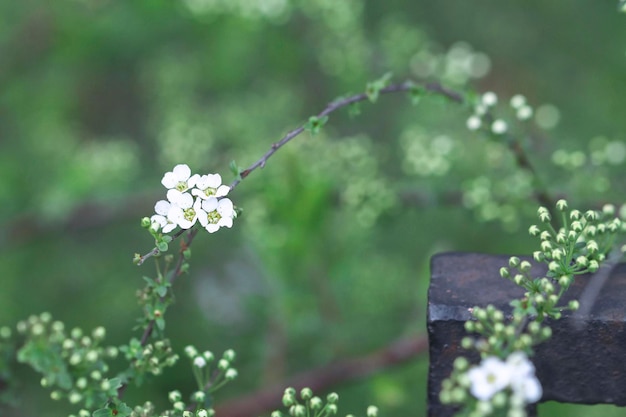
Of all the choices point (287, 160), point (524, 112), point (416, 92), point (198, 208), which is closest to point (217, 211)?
point (198, 208)

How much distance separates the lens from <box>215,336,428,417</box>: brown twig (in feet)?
8.01

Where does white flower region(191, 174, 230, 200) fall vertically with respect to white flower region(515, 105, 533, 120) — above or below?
below

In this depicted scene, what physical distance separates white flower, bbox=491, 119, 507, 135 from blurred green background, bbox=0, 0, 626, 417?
155 mm

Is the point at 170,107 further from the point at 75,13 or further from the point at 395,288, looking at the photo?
the point at 395,288

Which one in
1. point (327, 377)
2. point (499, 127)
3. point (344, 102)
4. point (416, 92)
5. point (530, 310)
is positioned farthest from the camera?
point (327, 377)

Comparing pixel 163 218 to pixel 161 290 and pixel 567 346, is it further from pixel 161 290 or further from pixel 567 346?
pixel 567 346

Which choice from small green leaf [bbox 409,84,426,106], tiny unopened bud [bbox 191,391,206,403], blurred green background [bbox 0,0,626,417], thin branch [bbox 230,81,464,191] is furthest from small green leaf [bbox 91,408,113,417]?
blurred green background [bbox 0,0,626,417]

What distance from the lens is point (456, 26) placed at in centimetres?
469

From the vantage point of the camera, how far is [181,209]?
1252 mm

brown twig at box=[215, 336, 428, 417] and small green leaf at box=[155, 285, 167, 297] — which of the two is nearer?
small green leaf at box=[155, 285, 167, 297]

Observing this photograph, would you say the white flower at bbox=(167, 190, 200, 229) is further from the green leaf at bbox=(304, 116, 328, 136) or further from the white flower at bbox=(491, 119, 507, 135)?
the white flower at bbox=(491, 119, 507, 135)

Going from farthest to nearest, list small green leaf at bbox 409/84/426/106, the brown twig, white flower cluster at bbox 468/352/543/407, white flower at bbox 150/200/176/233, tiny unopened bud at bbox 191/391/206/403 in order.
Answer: the brown twig < small green leaf at bbox 409/84/426/106 < tiny unopened bud at bbox 191/391/206/403 < white flower at bbox 150/200/176/233 < white flower cluster at bbox 468/352/543/407

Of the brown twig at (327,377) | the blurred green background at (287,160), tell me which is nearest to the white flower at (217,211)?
the blurred green background at (287,160)

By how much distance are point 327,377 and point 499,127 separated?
110 centimetres
